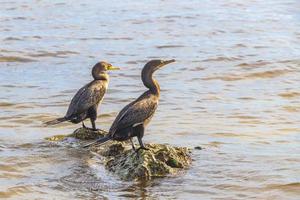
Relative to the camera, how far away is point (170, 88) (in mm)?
17109

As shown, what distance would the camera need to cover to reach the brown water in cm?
1038

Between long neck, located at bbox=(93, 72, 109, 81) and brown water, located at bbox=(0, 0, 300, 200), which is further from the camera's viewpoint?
long neck, located at bbox=(93, 72, 109, 81)

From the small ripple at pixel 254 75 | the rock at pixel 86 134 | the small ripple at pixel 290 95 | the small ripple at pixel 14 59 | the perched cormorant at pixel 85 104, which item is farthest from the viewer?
the small ripple at pixel 14 59

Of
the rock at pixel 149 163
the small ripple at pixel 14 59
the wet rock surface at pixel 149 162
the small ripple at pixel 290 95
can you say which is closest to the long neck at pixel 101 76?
the wet rock surface at pixel 149 162

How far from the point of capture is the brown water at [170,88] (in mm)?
10375

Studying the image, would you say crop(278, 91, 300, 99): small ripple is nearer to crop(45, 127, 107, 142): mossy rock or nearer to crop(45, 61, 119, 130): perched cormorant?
crop(45, 61, 119, 130): perched cormorant

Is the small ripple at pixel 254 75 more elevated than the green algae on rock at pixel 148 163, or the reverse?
the green algae on rock at pixel 148 163

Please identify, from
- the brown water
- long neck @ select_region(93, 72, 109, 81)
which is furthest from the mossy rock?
long neck @ select_region(93, 72, 109, 81)

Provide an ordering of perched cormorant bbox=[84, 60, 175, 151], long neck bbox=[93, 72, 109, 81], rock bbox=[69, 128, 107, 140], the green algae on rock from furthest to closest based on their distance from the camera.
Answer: long neck bbox=[93, 72, 109, 81] < rock bbox=[69, 128, 107, 140] < perched cormorant bbox=[84, 60, 175, 151] < the green algae on rock

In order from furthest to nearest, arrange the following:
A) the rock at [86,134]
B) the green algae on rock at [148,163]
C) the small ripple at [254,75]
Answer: the small ripple at [254,75], the rock at [86,134], the green algae on rock at [148,163]

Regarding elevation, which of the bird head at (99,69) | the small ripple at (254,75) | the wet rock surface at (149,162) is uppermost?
the bird head at (99,69)

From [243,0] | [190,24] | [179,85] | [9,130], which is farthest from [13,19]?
[9,130]

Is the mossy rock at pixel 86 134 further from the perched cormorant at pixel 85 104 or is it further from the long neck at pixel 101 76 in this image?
the long neck at pixel 101 76

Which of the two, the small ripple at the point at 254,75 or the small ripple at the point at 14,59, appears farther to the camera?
the small ripple at the point at 14,59
